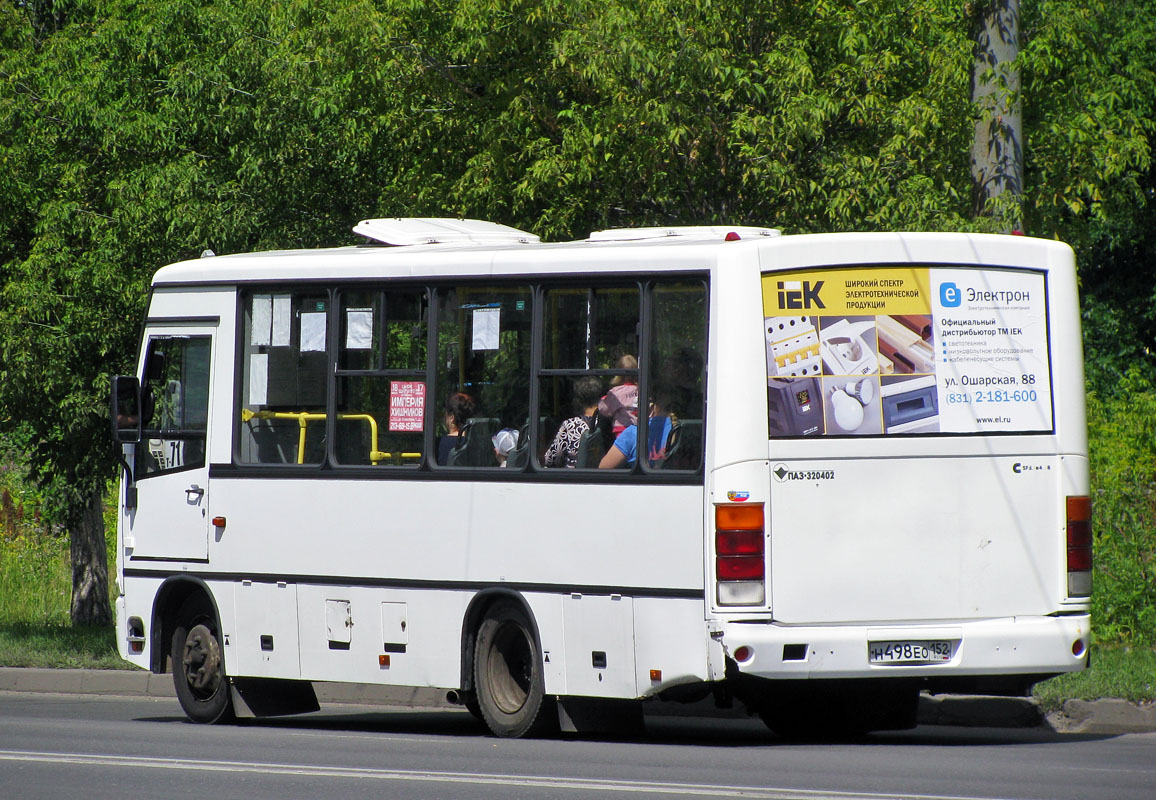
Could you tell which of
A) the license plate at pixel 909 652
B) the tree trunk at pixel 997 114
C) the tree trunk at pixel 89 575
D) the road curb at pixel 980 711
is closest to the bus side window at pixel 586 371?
the license plate at pixel 909 652

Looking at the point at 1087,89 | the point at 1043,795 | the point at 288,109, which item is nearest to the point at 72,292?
the point at 288,109

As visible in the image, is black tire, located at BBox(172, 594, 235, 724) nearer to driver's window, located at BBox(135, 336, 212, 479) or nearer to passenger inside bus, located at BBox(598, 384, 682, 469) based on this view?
driver's window, located at BBox(135, 336, 212, 479)

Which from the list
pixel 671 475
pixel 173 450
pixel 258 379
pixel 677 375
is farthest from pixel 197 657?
pixel 677 375

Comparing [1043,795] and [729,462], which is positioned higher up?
[729,462]

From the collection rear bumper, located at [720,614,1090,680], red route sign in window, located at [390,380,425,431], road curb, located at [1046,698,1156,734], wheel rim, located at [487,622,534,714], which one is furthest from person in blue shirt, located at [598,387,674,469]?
road curb, located at [1046,698,1156,734]

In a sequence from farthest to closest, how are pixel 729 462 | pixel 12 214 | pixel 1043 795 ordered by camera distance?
1. pixel 12 214
2. pixel 729 462
3. pixel 1043 795

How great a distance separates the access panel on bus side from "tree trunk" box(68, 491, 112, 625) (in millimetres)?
13540

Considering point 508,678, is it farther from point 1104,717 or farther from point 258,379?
point 1104,717

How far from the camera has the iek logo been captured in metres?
9.63

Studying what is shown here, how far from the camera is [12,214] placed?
694 inches

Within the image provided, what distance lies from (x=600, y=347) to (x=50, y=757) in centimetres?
356

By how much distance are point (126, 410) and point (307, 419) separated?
163 cm

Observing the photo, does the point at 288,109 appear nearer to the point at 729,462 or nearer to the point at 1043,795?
the point at 729,462

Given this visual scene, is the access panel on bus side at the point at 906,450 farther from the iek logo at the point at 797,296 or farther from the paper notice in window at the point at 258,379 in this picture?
the paper notice in window at the point at 258,379
